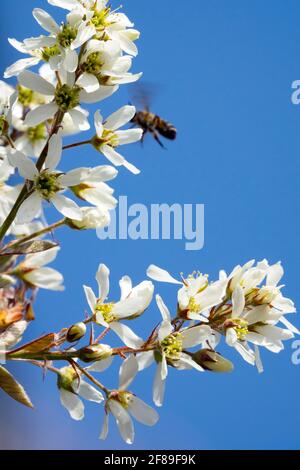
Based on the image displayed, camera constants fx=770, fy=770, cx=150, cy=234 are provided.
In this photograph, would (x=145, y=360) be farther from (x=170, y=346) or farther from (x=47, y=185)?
(x=47, y=185)

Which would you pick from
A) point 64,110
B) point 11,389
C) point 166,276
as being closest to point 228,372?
point 166,276

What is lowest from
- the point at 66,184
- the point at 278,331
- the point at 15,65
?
the point at 278,331

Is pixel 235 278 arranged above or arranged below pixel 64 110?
below

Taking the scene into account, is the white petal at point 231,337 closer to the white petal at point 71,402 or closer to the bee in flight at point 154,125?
the white petal at point 71,402

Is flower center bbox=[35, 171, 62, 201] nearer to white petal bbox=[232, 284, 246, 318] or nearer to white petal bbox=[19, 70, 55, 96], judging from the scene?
white petal bbox=[19, 70, 55, 96]

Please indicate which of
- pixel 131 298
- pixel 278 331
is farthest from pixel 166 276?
pixel 278 331

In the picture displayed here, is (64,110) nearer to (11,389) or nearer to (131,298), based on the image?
(131,298)

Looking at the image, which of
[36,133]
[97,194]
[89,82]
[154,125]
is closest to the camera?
[89,82]

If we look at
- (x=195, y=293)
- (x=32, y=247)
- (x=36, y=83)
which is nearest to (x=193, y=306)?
(x=195, y=293)
